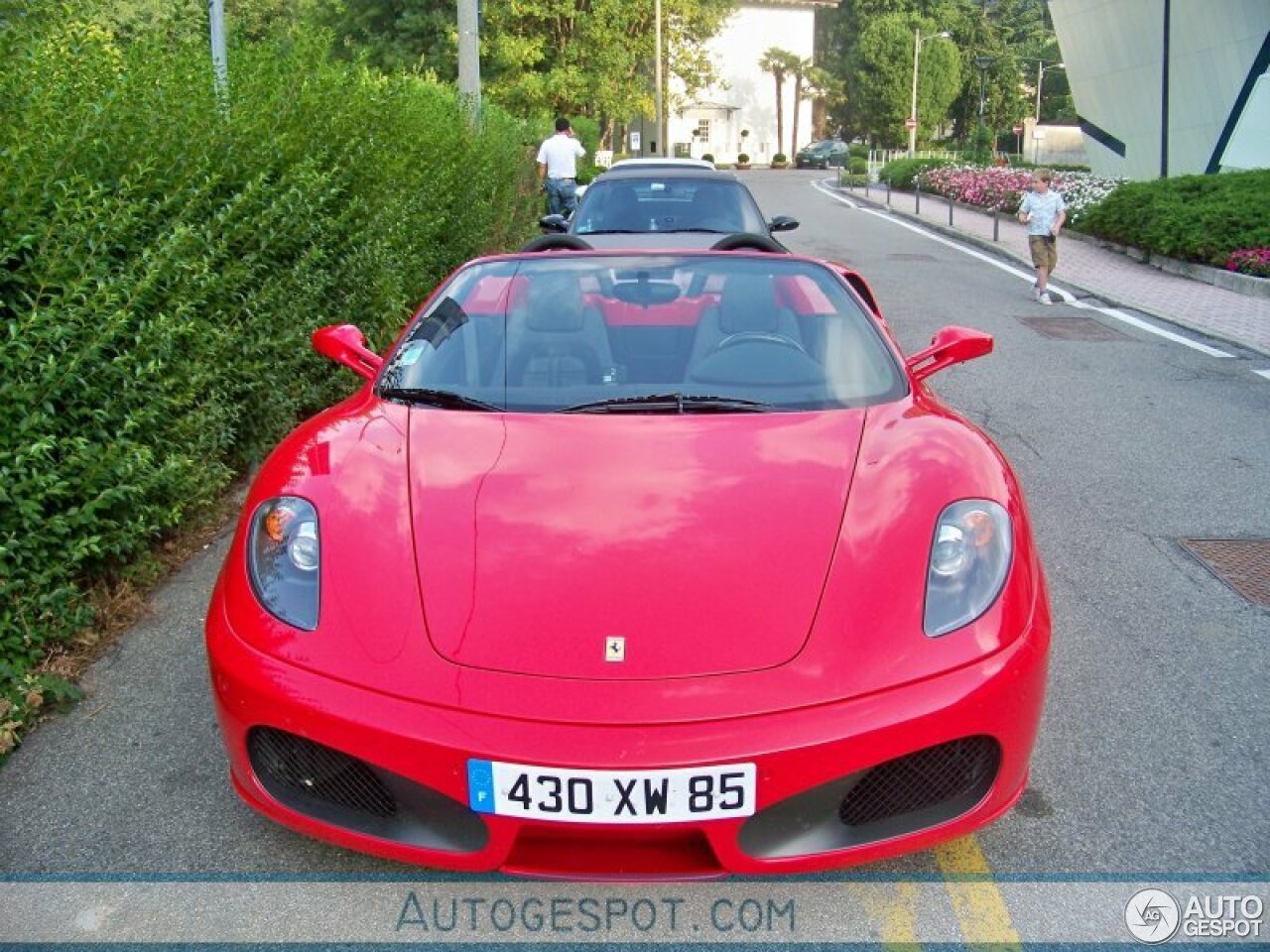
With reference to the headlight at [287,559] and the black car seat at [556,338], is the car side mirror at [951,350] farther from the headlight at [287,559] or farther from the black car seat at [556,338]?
the headlight at [287,559]

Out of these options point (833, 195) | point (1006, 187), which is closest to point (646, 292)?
point (1006, 187)

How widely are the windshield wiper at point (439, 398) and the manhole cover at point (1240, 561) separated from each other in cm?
309

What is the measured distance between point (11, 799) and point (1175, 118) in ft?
101

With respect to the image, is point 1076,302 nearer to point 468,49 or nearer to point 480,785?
point 468,49

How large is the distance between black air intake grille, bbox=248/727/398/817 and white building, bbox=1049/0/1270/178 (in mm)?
24955

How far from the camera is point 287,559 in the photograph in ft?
9.17

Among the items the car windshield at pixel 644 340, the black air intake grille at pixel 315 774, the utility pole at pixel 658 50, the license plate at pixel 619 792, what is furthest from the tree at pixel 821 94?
the license plate at pixel 619 792

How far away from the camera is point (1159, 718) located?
346 cm

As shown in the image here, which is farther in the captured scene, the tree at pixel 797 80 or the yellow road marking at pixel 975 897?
the tree at pixel 797 80

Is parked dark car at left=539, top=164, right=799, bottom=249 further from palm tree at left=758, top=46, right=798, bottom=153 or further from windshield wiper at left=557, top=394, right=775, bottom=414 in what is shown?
palm tree at left=758, top=46, right=798, bottom=153

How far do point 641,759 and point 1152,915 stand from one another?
1.26 meters

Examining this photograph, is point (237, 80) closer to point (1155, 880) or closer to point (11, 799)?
point (11, 799)

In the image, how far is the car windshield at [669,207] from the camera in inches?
394

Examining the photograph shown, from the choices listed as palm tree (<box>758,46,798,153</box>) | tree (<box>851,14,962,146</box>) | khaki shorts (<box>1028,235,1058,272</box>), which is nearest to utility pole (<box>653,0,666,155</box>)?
khaki shorts (<box>1028,235,1058,272</box>)
